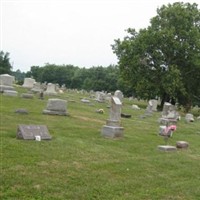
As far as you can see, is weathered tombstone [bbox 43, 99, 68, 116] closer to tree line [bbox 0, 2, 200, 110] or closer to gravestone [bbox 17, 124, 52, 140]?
gravestone [bbox 17, 124, 52, 140]

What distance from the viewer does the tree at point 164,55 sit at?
42.3 m

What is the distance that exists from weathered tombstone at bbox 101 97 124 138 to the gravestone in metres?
3.32

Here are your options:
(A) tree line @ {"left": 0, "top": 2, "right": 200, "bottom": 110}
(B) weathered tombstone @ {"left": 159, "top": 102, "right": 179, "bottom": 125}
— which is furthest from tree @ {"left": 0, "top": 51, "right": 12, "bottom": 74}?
(B) weathered tombstone @ {"left": 159, "top": 102, "right": 179, "bottom": 125}

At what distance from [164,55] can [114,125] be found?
97.0ft

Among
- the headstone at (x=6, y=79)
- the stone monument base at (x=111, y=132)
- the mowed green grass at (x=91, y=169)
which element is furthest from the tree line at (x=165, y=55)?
the mowed green grass at (x=91, y=169)

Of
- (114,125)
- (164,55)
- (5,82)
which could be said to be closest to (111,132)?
(114,125)

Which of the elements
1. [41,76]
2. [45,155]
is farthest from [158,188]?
[41,76]

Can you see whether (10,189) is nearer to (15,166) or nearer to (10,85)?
(15,166)

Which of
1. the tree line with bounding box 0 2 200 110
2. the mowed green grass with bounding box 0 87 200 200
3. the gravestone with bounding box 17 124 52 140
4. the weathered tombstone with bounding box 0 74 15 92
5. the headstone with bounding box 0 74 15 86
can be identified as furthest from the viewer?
the tree line with bounding box 0 2 200 110

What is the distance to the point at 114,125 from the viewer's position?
608 inches

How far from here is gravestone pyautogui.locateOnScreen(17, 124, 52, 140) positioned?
11711 millimetres

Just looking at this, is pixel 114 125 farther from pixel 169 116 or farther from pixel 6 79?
pixel 6 79

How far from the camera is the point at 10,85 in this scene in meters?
29.8

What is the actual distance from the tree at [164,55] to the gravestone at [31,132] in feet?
97.4
